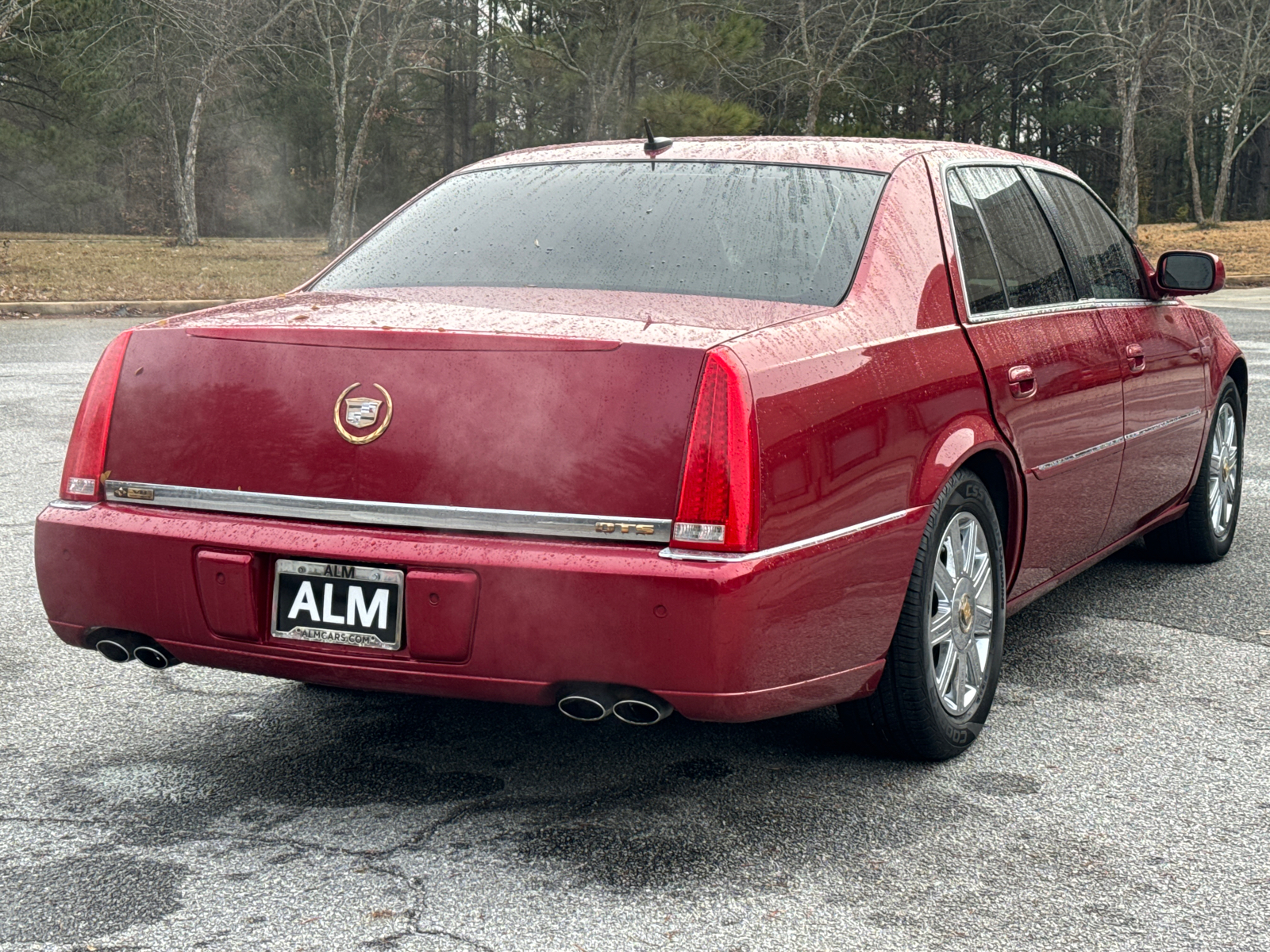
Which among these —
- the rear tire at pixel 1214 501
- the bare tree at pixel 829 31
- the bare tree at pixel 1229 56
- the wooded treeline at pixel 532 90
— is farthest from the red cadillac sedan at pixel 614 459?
the bare tree at pixel 1229 56

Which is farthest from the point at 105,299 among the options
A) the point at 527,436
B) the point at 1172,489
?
the point at 527,436

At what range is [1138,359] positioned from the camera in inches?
186

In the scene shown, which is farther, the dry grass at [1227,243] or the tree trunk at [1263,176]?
the tree trunk at [1263,176]

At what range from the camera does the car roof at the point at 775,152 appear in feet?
12.5

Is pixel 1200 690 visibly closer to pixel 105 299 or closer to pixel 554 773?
pixel 554 773

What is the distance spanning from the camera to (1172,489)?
17.3ft

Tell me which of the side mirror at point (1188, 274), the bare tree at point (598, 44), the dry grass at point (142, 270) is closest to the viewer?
the side mirror at point (1188, 274)

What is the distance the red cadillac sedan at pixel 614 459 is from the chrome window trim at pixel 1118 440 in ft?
0.14

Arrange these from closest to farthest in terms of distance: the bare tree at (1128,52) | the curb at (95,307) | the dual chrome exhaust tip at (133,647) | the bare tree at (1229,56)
Result: 1. the dual chrome exhaust tip at (133,647)
2. the curb at (95,307)
3. the bare tree at (1128,52)
4. the bare tree at (1229,56)

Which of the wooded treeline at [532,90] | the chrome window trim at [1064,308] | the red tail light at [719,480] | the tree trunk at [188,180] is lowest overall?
the red tail light at [719,480]

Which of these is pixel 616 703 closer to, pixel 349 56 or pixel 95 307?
pixel 95 307

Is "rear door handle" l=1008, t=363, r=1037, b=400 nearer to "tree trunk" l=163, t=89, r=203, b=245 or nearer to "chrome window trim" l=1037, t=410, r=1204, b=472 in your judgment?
"chrome window trim" l=1037, t=410, r=1204, b=472

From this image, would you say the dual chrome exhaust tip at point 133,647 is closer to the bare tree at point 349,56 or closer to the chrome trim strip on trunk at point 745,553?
the chrome trim strip on trunk at point 745,553

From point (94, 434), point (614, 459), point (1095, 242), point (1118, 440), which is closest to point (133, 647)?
point (94, 434)
